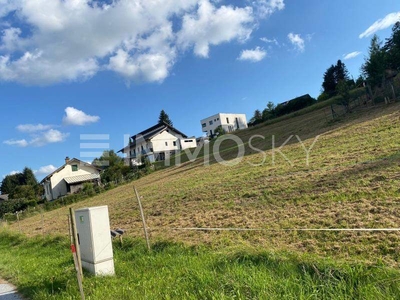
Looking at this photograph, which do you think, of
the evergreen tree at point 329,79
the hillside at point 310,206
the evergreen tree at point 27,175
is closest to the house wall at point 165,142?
the evergreen tree at point 329,79

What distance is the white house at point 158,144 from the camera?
52.5 metres

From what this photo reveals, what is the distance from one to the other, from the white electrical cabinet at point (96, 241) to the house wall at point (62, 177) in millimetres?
43535

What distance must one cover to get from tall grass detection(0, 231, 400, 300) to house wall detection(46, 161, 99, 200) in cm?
4160

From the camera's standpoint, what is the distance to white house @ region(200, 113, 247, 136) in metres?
68.0

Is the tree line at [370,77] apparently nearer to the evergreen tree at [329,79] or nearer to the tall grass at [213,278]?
the evergreen tree at [329,79]

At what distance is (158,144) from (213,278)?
165ft

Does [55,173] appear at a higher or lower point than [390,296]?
higher

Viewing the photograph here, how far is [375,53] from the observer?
25000 mm

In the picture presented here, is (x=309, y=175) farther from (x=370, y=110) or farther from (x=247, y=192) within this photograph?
(x=370, y=110)

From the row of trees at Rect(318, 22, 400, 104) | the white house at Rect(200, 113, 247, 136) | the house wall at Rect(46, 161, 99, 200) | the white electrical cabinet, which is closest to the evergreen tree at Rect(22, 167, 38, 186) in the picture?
the house wall at Rect(46, 161, 99, 200)

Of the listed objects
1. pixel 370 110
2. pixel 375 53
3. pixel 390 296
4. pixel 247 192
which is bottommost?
pixel 390 296

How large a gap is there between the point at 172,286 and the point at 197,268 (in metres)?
0.48

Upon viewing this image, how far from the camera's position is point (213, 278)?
3.69 meters

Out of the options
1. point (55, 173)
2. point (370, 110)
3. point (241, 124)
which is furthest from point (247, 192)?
point (241, 124)
